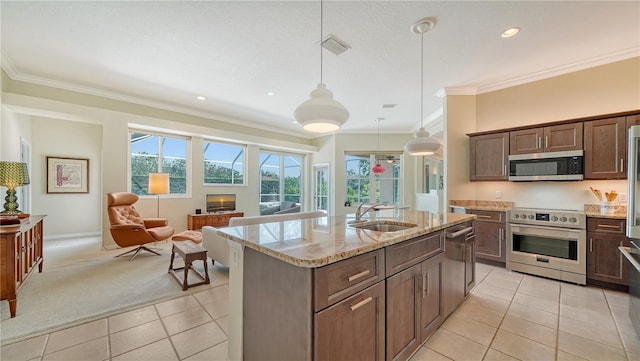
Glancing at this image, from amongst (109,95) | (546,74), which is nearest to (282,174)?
(109,95)

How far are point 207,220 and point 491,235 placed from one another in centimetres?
556

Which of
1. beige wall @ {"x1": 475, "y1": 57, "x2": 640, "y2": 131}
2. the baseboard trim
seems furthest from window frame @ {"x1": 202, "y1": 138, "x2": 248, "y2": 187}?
beige wall @ {"x1": 475, "y1": 57, "x2": 640, "y2": 131}

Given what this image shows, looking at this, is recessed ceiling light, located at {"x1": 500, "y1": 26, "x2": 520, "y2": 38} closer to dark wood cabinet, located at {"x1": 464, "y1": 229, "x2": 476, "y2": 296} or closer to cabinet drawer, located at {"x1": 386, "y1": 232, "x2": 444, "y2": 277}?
dark wood cabinet, located at {"x1": 464, "y1": 229, "x2": 476, "y2": 296}

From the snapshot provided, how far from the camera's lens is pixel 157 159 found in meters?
5.68

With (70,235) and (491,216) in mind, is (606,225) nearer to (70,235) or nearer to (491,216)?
(491,216)

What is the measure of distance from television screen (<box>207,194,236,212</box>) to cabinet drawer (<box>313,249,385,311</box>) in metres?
5.61

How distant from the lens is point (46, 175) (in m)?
5.48

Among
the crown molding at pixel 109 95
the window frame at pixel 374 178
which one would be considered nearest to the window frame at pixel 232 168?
the crown molding at pixel 109 95

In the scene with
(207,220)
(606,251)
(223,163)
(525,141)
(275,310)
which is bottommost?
(207,220)

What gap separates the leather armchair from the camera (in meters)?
4.02

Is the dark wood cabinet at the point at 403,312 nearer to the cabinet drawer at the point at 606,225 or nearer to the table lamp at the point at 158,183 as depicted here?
the cabinet drawer at the point at 606,225

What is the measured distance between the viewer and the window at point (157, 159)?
5.44 meters

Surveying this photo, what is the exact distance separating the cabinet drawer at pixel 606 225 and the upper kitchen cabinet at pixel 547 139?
93 centimetres

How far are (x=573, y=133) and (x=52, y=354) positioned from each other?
5721mm
